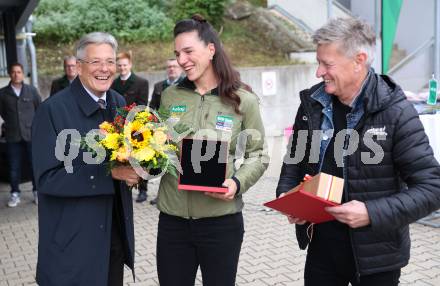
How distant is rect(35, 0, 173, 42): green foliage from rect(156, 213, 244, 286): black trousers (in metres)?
11.4

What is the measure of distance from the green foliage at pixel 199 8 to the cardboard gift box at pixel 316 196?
41.3 feet

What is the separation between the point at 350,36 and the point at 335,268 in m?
1.15

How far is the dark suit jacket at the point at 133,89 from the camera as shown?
7.41 metres

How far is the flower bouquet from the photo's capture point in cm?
240

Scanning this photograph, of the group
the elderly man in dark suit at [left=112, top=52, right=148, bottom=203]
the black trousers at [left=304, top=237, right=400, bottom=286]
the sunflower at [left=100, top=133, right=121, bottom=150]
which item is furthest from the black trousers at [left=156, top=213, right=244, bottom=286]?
the elderly man in dark suit at [left=112, top=52, right=148, bottom=203]

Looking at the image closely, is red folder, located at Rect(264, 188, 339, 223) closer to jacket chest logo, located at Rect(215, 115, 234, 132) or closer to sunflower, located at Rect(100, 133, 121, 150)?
jacket chest logo, located at Rect(215, 115, 234, 132)

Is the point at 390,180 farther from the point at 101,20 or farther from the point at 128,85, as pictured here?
the point at 101,20

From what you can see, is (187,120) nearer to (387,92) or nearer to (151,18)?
(387,92)

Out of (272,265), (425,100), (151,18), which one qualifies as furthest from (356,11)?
(272,265)

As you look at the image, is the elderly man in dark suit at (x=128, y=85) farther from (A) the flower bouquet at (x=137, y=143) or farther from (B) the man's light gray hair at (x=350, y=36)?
(B) the man's light gray hair at (x=350, y=36)

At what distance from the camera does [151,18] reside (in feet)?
47.4

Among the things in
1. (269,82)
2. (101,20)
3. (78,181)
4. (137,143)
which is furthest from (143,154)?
(101,20)

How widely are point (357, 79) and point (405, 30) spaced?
13.5m

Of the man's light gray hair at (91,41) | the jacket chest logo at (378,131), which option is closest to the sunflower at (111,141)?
the man's light gray hair at (91,41)
